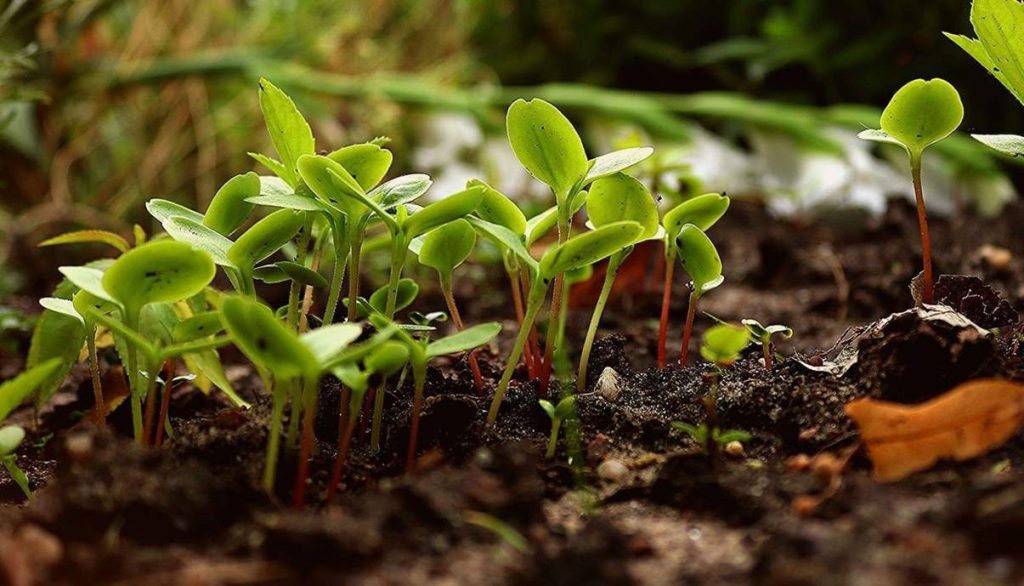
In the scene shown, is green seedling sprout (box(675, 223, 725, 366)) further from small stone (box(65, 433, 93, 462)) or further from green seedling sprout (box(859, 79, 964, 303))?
small stone (box(65, 433, 93, 462))

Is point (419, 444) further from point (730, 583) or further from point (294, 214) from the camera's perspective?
point (730, 583)

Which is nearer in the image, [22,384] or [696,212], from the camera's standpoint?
[22,384]

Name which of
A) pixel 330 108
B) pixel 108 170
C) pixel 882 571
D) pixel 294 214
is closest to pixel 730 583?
pixel 882 571

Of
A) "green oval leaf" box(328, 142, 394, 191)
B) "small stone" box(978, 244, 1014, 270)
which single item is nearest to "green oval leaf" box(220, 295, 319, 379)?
"green oval leaf" box(328, 142, 394, 191)

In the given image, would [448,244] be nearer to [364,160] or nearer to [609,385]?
[364,160]

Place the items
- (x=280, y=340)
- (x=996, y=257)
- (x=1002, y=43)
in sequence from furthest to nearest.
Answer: (x=996, y=257) → (x=1002, y=43) → (x=280, y=340)

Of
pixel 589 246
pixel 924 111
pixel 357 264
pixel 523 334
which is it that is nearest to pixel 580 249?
pixel 589 246
